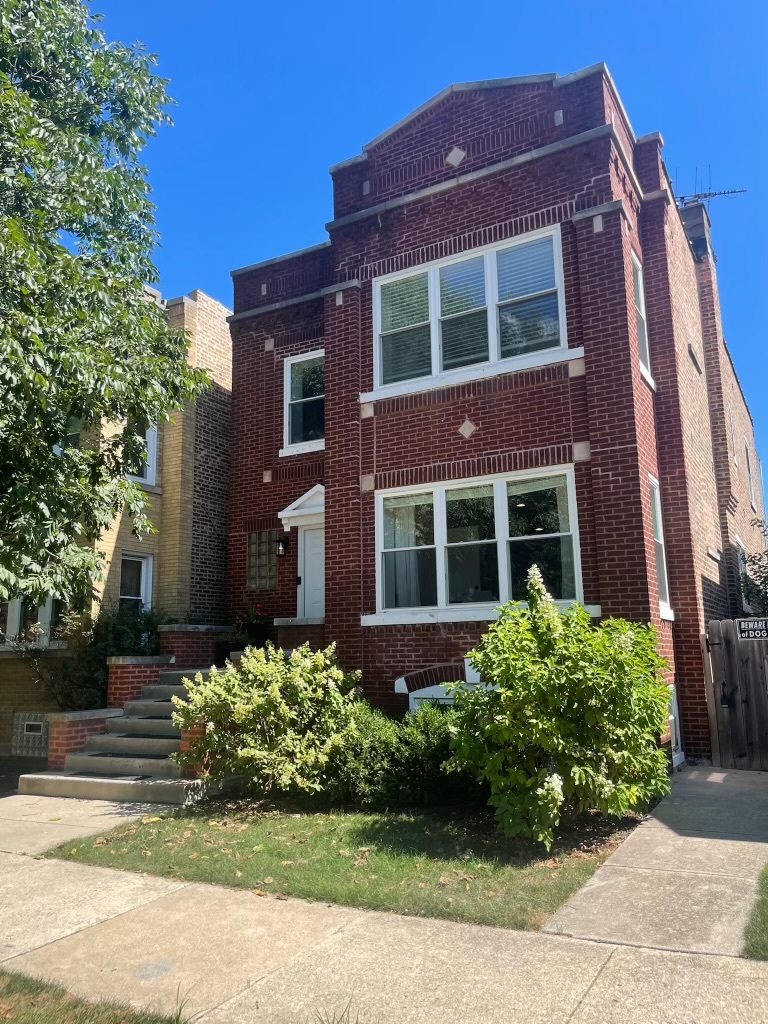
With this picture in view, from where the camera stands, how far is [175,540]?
13.9 m

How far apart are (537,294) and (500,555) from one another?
11.8 feet

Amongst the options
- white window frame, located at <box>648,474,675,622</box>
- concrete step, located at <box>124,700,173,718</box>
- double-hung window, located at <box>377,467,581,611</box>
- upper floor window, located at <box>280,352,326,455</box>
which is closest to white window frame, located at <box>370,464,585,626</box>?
double-hung window, located at <box>377,467,581,611</box>

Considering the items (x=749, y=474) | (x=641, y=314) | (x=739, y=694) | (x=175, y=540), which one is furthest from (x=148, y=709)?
(x=749, y=474)

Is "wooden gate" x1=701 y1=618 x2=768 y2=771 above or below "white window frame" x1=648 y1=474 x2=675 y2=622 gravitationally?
below

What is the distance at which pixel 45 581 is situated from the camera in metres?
7.16

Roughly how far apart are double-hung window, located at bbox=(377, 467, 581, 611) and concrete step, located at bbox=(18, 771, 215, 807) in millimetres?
3624

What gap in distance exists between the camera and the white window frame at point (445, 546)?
9.85 meters

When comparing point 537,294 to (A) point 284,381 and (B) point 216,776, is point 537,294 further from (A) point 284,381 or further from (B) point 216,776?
(B) point 216,776

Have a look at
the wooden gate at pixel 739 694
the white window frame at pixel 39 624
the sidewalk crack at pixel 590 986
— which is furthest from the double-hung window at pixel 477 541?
the white window frame at pixel 39 624

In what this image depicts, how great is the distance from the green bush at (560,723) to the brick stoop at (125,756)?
3.70m

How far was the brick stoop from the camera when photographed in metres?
8.81

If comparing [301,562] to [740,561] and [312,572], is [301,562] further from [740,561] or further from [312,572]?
[740,561]

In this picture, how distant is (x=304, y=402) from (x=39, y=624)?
590cm

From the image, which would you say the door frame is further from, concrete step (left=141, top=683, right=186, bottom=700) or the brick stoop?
concrete step (left=141, top=683, right=186, bottom=700)
